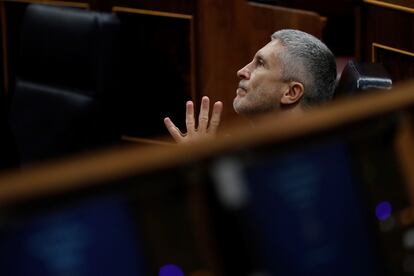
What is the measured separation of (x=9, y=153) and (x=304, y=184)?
208 centimetres

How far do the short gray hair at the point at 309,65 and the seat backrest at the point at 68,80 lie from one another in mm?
524

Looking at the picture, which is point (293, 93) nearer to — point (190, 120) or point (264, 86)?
point (264, 86)

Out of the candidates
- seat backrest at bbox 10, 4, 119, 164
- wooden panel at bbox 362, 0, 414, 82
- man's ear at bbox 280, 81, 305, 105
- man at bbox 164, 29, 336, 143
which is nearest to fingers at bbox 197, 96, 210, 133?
man at bbox 164, 29, 336, 143

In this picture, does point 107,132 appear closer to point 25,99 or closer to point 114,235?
point 25,99

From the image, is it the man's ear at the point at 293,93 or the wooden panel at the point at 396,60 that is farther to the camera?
the wooden panel at the point at 396,60

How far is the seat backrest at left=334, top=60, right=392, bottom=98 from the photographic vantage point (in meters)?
1.42

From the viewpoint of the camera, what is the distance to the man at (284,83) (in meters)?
1.47

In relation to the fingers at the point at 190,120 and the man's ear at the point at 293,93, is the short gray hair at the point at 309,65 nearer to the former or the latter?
the man's ear at the point at 293,93

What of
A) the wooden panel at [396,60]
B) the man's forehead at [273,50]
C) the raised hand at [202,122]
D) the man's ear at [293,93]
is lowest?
the raised hand at [202,122]

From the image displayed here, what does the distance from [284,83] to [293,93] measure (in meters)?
0.02

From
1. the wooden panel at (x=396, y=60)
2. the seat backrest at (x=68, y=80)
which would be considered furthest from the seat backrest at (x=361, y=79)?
the seat backrest at (x=68, y=80)

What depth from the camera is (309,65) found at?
1.48 m

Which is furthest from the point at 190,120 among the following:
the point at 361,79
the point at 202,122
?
the point at 361,79

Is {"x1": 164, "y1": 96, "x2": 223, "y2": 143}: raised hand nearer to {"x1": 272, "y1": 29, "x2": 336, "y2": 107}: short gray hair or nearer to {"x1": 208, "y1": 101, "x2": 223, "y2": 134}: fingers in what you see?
{"x1": 208, "y1": 101, "x2": 223, "y2": 134}: fingers
